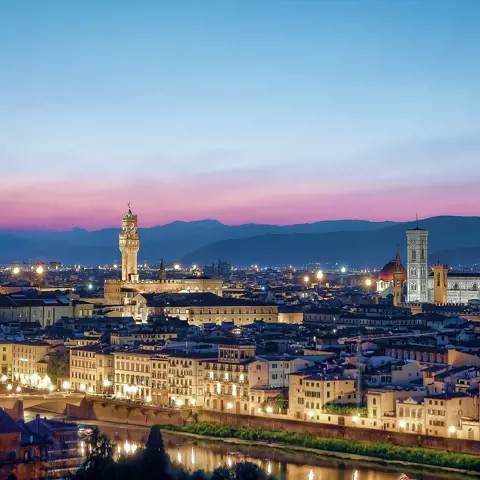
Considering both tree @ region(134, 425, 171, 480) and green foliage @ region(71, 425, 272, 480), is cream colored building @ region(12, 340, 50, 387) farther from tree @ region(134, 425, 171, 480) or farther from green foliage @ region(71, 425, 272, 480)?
tree @ region(134, 425, 171, 480)

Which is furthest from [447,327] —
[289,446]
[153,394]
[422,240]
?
[422,240]

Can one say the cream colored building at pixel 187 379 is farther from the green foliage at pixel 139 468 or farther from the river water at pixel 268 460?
→ the green foliage at pixel 139 468


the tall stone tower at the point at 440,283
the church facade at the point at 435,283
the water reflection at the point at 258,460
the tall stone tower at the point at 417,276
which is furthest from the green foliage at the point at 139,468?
the tall stone tower at the point at 417,276

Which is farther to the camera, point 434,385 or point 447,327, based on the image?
point 447,327

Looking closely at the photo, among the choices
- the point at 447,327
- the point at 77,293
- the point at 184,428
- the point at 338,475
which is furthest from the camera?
the point at 77,293

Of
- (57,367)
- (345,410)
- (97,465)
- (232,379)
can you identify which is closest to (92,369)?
(57,367)

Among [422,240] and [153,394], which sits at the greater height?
[422,240]

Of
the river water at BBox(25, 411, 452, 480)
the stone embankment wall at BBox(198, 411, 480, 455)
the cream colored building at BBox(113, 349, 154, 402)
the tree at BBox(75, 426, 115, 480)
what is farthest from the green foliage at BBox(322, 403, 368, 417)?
the tree at BBox(75, 426, 115, 480)

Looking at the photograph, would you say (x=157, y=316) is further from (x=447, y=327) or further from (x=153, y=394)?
(x=153, y=394)
